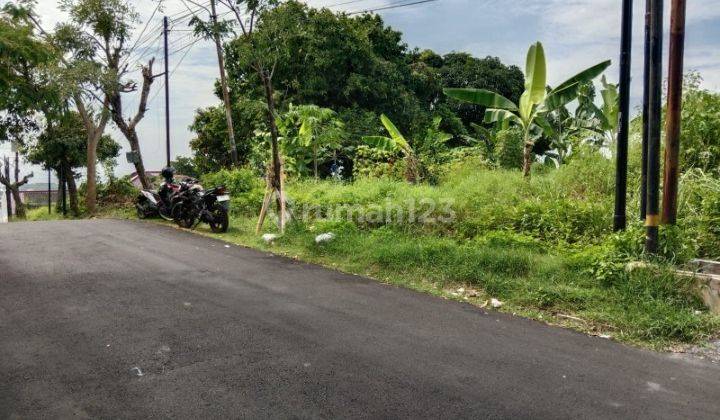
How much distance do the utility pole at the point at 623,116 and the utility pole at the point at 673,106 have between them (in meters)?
0.58

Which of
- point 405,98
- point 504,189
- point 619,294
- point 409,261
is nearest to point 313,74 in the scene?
point 405,98

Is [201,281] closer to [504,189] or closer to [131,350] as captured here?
[131,350]

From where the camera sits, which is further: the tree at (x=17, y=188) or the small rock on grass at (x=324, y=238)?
the tree at (x=17, y=188)

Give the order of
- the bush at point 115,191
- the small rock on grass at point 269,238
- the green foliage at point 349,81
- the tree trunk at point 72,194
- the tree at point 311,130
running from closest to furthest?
the small rock on grass at point 269,238
the tree at point 311,130
the green foliage at point 349,81
the bush at point 115,191
the tree trunk at point 72,194

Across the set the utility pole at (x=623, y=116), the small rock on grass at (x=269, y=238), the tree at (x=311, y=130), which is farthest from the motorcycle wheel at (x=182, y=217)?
the utility pole at (x=623, y=116)

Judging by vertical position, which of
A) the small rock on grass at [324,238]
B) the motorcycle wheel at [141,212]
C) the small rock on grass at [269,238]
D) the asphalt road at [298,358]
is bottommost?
the asphalt road at [298,358]

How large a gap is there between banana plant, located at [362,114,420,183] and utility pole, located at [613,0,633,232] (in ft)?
24.5

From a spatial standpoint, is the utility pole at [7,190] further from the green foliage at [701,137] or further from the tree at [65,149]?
the green foliage at [701,137]

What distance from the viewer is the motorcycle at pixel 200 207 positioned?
1209 cm

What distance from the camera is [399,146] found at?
16.1m

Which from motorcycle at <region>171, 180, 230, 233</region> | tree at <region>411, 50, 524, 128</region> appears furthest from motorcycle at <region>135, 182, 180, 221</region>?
tree at <region>411, 50, 524, 128</region>

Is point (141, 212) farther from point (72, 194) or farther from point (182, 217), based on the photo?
point (72, 194)

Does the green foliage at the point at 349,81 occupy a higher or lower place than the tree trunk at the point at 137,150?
higher

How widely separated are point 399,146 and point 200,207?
6317 millimetres
